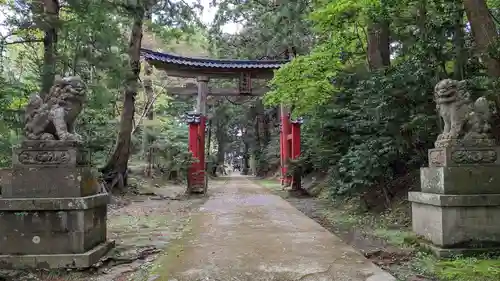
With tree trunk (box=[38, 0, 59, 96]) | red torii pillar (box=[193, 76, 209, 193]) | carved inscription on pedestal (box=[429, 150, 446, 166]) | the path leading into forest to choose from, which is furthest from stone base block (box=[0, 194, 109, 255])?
red torii pillar (box=[193, 76, 209, 193])

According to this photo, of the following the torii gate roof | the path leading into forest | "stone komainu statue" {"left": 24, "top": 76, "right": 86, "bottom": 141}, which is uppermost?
the torii gate roof

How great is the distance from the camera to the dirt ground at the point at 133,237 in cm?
473

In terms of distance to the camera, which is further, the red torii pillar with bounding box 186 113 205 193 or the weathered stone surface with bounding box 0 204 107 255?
the red torii pillar with bounding box 186 113 205 193

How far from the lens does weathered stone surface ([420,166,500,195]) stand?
17.7 ft

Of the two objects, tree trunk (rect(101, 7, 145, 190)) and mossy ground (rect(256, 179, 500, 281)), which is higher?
tree trunk (rect(101, 7, 145, 190))

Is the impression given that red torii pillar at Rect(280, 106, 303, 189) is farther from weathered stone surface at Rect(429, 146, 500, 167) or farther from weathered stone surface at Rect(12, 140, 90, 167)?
weathered stone surface at Rect(12, 140, 90, 167)

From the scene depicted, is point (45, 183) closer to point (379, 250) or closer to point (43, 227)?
point (43, 227)

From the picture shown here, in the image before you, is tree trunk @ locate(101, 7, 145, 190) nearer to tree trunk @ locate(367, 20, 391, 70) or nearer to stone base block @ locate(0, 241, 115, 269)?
tree trunk @ locate(367, 20, 391, 70)

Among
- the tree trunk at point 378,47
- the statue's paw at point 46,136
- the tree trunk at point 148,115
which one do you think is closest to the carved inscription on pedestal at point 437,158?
the tree trunk at point 378,47

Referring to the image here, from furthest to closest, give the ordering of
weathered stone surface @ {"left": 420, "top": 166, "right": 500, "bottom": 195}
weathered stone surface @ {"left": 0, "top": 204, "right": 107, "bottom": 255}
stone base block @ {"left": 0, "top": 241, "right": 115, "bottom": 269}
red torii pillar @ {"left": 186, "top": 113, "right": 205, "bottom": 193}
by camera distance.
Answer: red torii pillar @ {"left": 186, "top": 113, "right": 205, "bottom": 193}
weathered stone surface @ {"left": 420, "top": 166, "right": 500, "bottom": 195}
weathered stone surface @ {"left": 0, "top": 204, "right": 107, "bottom": 255}
stone base block @ {"left": 0, "top": 241, "right": 115, "bottom": 269}

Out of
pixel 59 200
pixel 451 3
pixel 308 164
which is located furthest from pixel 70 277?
pixel 308 164

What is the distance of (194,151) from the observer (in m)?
16.7

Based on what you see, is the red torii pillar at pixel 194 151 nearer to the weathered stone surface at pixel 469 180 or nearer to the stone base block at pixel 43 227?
the stone base block at pixel 43 227

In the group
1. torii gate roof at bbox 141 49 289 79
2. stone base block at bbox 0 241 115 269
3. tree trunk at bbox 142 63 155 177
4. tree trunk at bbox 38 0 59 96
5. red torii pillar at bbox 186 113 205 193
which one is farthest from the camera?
tree trunk at bbox 142 63 155 177
